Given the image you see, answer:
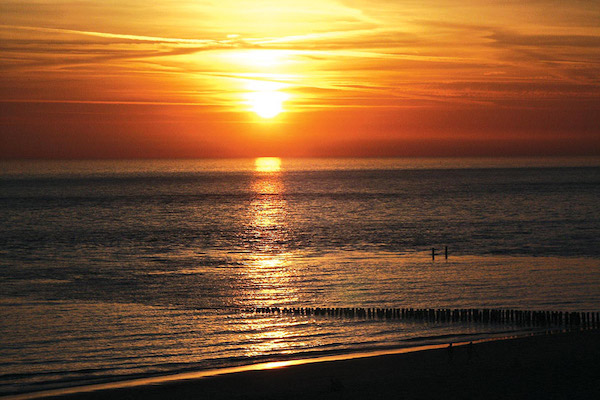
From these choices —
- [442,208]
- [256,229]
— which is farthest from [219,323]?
[442,208]

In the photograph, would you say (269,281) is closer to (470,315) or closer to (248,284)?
(248,284)

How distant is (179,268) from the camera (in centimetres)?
5806

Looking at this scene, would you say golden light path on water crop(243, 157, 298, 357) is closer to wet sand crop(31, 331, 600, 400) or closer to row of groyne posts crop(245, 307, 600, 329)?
row of groyne posts crop(245, 307, 600, 329)

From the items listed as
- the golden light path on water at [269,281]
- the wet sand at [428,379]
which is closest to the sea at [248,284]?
the golden light path on water at [269,281]

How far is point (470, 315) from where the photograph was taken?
114ft

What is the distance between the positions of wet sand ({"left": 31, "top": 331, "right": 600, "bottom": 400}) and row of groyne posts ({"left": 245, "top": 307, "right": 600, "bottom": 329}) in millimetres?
5794

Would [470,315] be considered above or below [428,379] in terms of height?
above

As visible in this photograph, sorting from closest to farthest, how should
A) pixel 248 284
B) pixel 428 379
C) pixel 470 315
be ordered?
pixel 428 379, pixel 470 315, pixel 248 284

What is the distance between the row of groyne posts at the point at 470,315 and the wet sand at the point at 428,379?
579 cm

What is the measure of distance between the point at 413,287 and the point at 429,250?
2311 cm

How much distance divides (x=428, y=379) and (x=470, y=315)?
12.8 metres

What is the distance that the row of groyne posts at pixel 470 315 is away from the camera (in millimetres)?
32906

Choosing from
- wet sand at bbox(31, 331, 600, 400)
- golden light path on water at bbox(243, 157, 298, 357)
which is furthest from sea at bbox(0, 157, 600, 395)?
wet sand at bbox(31, 331, 600, 400)

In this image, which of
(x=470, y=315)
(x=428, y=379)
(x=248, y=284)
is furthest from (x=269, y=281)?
(x=428, y=379)
